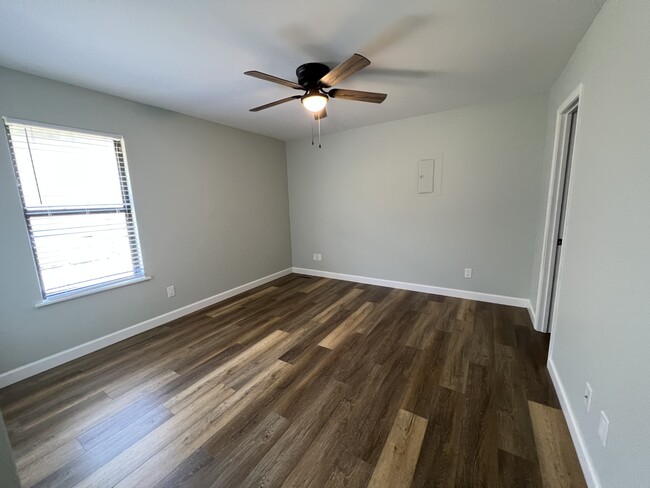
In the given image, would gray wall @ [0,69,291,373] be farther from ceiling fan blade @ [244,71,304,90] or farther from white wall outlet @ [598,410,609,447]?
white wall outlet @ [598,410,609,447]

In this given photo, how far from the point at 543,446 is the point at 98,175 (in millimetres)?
4111

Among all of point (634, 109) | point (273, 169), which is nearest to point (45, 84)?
point (273, 169)

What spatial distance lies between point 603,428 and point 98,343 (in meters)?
3.84

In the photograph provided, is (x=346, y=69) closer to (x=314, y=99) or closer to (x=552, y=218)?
(x=314, y=99)

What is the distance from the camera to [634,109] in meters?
1.13

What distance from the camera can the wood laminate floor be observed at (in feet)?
4.50

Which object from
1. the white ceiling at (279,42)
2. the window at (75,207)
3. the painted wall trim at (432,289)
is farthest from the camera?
the painted wall trim at (432,289)

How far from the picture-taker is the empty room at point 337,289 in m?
1.34

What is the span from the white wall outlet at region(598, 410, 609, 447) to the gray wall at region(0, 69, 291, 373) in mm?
3789

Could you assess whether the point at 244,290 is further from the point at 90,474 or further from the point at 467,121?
the point at 467,121

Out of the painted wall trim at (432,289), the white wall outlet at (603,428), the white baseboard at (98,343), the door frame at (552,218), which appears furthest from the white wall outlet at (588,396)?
the white baseboard at (98,343)

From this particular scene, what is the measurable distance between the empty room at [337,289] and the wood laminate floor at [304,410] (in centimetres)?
2

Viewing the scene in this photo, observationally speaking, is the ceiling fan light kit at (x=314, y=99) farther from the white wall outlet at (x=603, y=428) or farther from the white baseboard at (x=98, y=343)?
the white baseboard at (x=98, y=343)

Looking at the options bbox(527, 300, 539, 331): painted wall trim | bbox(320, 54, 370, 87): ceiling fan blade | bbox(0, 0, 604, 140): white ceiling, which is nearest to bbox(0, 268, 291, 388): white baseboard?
bbox(0, 0, 604, 140): white ceiling
